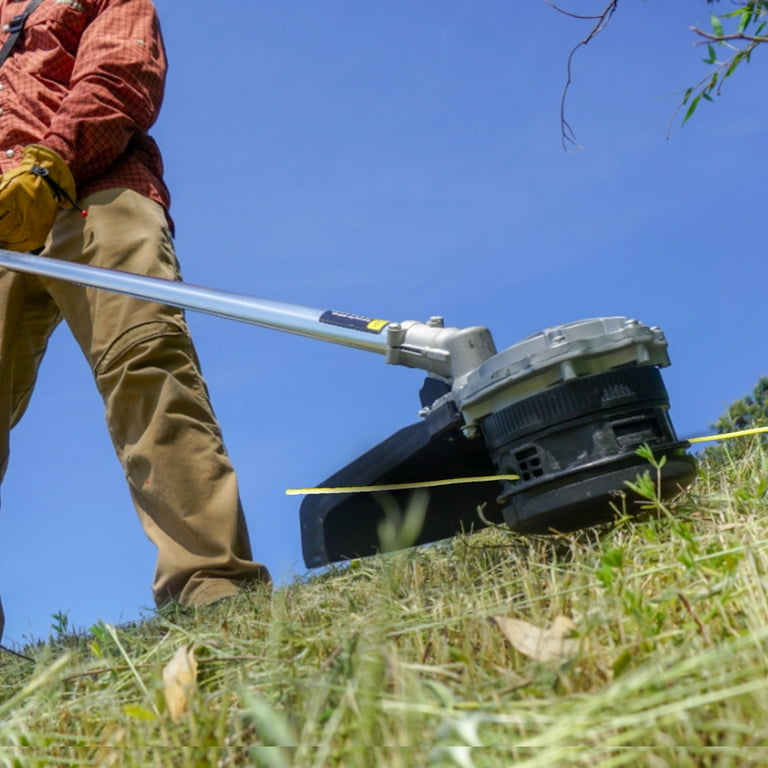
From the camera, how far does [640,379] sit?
1.82 m

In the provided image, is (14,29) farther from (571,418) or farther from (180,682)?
(180,682)

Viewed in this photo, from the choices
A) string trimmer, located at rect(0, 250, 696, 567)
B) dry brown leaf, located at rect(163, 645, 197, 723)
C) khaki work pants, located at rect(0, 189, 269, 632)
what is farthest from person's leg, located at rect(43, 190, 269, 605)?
dry brown leaf, located at rect(163, 645, 197, 723)

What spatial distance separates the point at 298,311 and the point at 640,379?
2.97ft

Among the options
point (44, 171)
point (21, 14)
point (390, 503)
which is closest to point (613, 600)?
point (390, 503)

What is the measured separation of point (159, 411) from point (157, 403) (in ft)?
0.16

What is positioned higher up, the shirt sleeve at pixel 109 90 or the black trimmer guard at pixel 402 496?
the shirt sleeve at pixel 109 90

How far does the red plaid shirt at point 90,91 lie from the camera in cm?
322

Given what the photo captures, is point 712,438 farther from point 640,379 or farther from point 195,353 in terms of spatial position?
point 195,353

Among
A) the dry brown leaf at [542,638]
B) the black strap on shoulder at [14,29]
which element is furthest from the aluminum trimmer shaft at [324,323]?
the black strap on shoulder at [14,29]

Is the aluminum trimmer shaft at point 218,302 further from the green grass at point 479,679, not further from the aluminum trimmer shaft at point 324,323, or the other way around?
the green grass at point 479,679

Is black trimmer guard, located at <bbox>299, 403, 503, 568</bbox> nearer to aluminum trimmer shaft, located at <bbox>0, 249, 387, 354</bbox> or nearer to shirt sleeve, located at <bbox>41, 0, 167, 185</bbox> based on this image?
aluminum trimmer shaft, located at <bbox>0, 249, 387, 354</bbox>

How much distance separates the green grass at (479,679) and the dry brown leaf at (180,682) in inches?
0.7

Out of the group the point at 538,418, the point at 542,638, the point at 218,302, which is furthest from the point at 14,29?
the point at 542,638

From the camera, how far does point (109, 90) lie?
10.7ft
